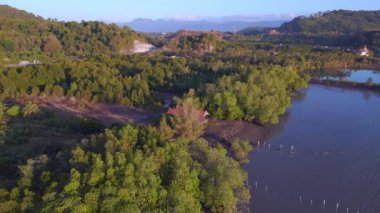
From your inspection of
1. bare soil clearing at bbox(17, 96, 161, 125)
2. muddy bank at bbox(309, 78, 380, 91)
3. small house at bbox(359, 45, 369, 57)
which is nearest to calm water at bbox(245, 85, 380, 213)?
muddy bank at bbox(309, 78, 380, 91)

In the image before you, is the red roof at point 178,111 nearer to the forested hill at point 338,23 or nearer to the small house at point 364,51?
the small house at point 364,51

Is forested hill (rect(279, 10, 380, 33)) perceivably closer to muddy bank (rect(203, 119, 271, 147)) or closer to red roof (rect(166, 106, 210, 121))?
muddy bank (rect(203, 119, 271, 147))

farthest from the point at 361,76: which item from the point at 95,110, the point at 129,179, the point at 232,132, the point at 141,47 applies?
the point at 129,179

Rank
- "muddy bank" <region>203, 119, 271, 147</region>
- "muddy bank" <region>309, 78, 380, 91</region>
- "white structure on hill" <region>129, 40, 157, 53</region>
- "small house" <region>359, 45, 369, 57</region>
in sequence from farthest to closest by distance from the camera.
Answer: "white structure on hill" <region>129, 40, 157, 53</region> < "small house" <region>359, 45, 369, 57</region> < "muddy bank" <region>309, 78, 380, 91</region> < "muddy bank" <region>203, 119, 271, 147</region>

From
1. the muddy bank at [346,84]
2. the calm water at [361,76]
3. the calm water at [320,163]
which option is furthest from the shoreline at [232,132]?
the calm water at [361,76]

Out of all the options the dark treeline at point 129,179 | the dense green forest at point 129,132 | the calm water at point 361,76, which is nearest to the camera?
the dark treeline at point 129,179
